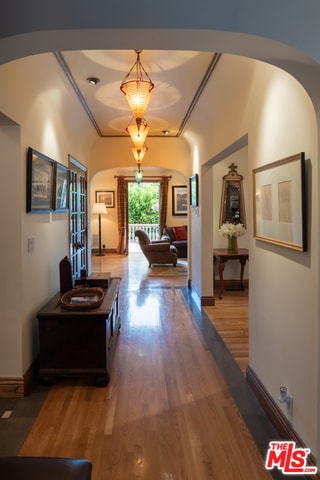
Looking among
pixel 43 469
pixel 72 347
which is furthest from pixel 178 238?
pixel 43 469

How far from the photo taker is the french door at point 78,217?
4867 millimetres

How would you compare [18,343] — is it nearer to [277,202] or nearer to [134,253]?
[277,202]

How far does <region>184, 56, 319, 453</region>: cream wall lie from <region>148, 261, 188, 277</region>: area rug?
17.3 feet

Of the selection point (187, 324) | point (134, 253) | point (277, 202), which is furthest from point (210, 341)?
point (134, 253)

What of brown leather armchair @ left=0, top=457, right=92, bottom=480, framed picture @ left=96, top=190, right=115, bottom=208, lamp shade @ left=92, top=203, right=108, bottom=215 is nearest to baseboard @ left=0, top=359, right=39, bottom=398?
brown leather armchair @ left=0, top=457, right=92, bottom=480

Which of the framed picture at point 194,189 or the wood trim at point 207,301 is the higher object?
the framed picture at point 194,189

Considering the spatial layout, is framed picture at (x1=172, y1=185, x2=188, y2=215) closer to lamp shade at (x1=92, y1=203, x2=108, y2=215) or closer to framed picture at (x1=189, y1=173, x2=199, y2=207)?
lamp shade at (x1=92, y1=203, x2=108, y2=215)

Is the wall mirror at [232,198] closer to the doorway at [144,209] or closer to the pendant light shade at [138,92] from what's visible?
the pendant light shade at [138,92]

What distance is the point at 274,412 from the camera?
237 centimetres

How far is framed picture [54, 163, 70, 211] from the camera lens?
12.1ft

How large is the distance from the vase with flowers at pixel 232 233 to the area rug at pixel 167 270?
2.29 m

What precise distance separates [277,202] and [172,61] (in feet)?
5.73

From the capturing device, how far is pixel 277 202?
2.25m

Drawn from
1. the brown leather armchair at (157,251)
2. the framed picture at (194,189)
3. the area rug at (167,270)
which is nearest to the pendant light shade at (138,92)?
the framed picture at (194,189)
